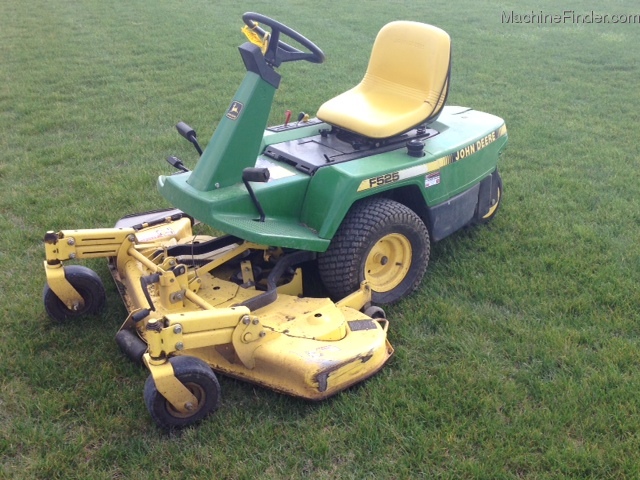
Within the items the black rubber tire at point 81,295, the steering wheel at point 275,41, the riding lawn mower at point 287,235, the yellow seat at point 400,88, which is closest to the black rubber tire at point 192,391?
the riding lawn mower at point 287,235

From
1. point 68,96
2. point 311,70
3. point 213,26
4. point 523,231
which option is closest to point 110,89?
point 68,96

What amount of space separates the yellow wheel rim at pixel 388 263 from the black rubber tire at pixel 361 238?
0.03 m

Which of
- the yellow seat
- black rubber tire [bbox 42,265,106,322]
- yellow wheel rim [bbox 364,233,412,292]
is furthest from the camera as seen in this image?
the yellow seat

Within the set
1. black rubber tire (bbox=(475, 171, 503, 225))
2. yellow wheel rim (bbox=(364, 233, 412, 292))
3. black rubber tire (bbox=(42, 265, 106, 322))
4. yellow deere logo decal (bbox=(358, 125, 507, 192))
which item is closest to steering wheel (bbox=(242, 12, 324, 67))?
yellow deere logo decal (bbox=(358, 125, 507, 192))

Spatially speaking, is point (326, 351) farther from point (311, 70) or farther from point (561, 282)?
point (311, 70)

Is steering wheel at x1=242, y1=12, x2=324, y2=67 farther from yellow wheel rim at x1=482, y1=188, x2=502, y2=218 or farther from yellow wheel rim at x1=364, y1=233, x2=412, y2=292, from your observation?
yellow wheel rim at x1=482, y1=188, x2=502, y2=218

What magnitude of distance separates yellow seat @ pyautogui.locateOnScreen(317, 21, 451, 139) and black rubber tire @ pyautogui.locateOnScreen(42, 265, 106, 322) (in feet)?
5.38

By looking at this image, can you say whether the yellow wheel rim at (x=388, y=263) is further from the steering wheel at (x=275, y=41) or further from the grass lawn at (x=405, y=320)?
the steering wheel at (x=275, y=41)

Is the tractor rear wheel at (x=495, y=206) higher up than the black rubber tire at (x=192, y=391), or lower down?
lower down

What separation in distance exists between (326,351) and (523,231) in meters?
2.12

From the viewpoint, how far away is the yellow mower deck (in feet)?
9.23

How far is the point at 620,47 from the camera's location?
9578 millimetres

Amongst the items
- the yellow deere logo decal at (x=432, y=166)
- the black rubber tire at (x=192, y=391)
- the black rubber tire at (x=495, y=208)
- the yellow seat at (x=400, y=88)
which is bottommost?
the black rubber tire at (x=495, y=208)

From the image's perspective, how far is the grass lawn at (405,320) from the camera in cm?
275
